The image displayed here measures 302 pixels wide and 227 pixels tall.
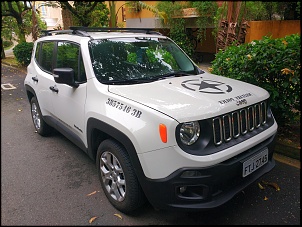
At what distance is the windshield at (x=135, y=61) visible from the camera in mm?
3041

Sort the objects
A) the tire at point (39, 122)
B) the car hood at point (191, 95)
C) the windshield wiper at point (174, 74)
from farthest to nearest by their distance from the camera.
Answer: the tire at point (39, 122), the windshield wiper at point (174, 74), the car hood at point (191, 95)

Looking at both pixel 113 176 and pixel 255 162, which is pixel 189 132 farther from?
pixel 113 176

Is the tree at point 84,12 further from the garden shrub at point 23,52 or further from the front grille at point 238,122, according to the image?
the front grille at point 238,122

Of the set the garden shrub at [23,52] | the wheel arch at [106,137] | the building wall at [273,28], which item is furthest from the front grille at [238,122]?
the garden shrub at [23,52]

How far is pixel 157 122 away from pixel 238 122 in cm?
81

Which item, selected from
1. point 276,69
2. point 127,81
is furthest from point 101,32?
point 276,69

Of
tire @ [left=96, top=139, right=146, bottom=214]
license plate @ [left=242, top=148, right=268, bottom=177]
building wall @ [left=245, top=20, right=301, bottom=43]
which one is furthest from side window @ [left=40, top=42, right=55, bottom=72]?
building wall @ [left=245, top=20, right=301, bottom=43]

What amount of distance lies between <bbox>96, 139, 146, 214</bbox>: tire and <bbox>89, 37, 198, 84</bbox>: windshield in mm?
789

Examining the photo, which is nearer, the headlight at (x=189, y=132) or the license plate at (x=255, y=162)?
the headlight at (x=189, y=132)

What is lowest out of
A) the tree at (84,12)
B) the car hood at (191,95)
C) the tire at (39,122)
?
the tire at (39,122)

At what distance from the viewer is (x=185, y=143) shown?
7.22ft

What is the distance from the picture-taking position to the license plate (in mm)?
2375

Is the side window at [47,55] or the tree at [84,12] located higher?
the tree at [84,12]

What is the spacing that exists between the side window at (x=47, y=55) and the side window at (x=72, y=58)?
291mm
